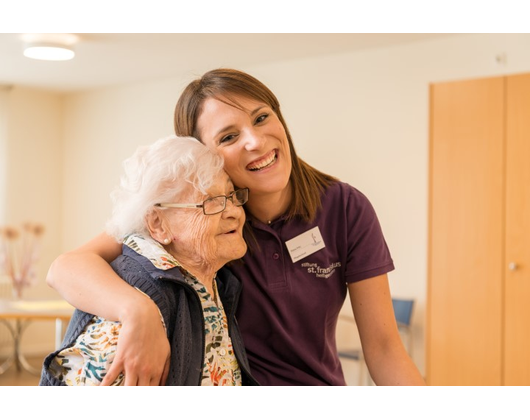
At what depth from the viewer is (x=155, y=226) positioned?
1423 mm

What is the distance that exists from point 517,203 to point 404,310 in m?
1.53

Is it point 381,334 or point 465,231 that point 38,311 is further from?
point 381,334

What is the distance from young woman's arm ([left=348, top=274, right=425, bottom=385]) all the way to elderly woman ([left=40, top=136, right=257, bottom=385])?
0.31 meters

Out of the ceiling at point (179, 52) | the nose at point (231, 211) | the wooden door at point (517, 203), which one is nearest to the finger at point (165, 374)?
the nose at point (231, 211)

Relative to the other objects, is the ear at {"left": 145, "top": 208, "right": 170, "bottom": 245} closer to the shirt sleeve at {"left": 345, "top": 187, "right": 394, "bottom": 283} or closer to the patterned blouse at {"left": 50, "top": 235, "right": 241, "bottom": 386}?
the patterned blouse at {"left": 50, "top": 235, "right": 241, "bottom": 386}

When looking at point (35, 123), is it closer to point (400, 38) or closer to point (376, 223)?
point (400, 38)

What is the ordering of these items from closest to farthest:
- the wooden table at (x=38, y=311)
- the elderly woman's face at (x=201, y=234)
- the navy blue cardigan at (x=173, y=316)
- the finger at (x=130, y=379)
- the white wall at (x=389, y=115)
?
1. the finger at (x=130, y=379)
2. the navy blue cardigan at (x=173, y=316)
3. the elderly woman's face at (x=201, y=234)
4. the wooden table at (x=38, y=311)
5. the white wall at (x=389, y=115)

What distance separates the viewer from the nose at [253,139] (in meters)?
1.47

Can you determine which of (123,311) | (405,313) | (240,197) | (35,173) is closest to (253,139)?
(240,197)

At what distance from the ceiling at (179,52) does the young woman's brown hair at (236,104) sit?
10.2ft

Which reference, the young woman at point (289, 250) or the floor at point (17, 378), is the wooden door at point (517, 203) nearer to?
the young woman at point (289, 250)
